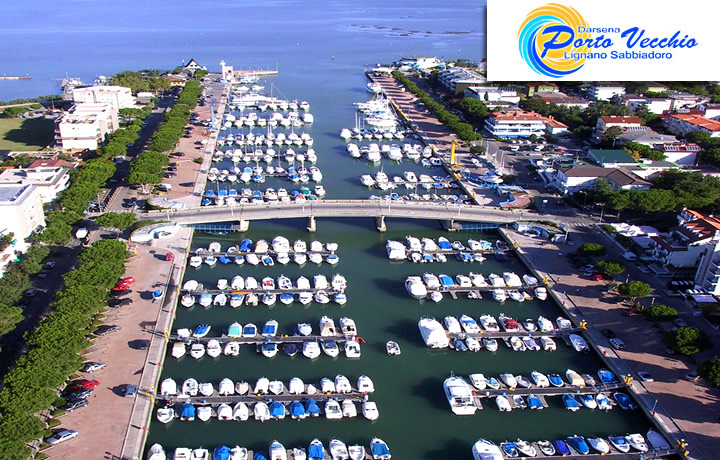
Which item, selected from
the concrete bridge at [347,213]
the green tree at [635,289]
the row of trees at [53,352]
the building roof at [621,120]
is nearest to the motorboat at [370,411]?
the row of trees at [53,352]

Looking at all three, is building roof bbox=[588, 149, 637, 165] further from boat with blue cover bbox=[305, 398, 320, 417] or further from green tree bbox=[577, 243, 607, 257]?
boat with blue cover bbox=[305, 398, 320, 417]

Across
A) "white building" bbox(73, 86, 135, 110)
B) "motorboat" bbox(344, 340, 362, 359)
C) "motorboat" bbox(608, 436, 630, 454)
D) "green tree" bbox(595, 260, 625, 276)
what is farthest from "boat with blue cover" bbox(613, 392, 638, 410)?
"white building" bbox(73, 86, 135, 110)

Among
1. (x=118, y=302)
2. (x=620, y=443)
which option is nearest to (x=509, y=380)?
(x=620, y=443)

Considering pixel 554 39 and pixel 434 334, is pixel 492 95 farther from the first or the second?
pixel 554 39

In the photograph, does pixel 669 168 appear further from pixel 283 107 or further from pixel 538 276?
pixel 283 107

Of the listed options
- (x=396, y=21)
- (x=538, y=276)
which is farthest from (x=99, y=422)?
(x=396, y=21)

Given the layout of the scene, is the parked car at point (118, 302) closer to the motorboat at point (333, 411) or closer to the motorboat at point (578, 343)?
the motorboat at point (333, 411)
